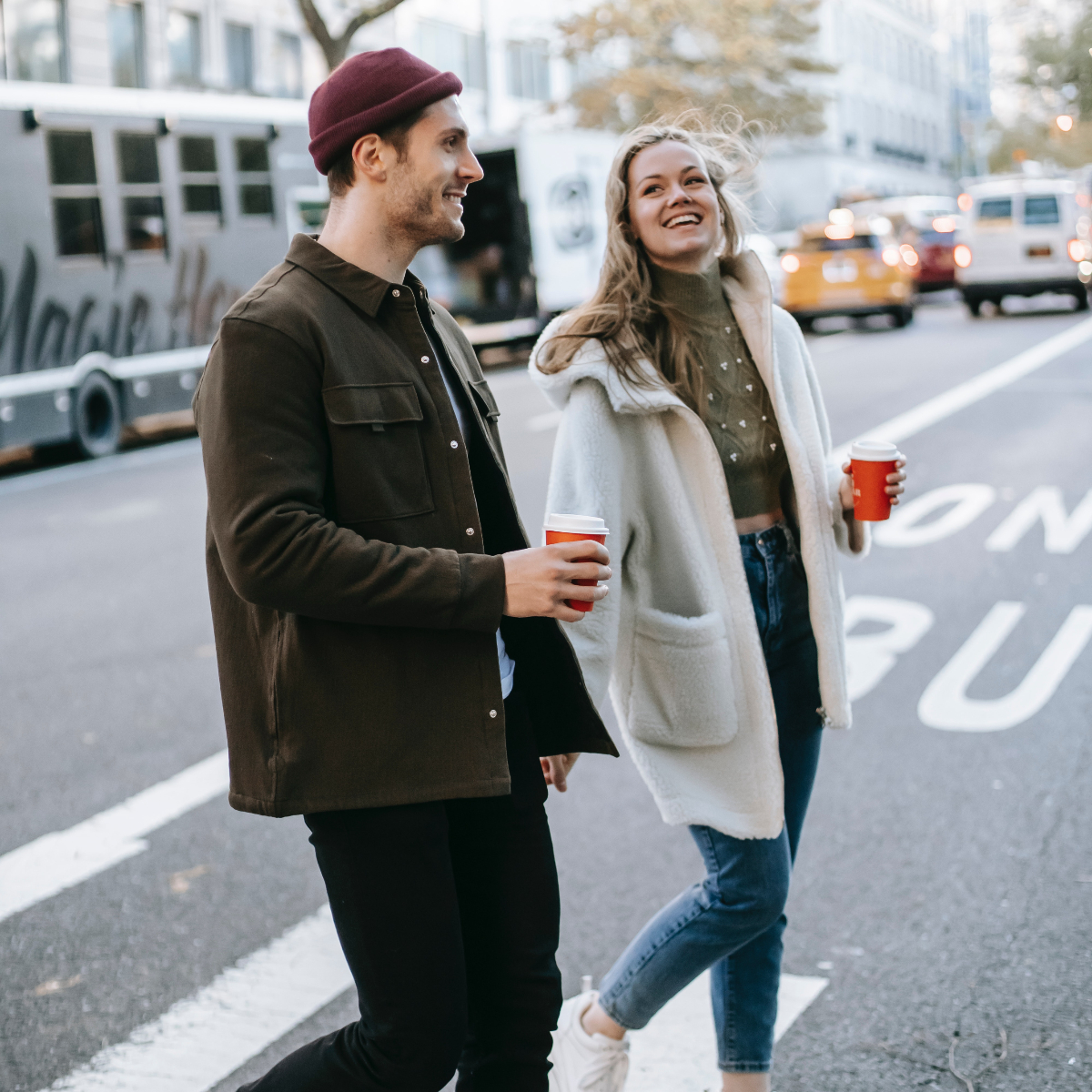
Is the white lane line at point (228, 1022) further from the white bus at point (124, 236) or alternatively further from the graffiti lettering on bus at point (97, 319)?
the graffiti lettering on bus at point (97, 319)

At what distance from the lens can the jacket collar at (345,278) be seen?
2316 millimetres

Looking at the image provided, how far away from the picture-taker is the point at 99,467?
1419 cm

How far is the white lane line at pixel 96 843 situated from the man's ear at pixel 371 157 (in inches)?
111

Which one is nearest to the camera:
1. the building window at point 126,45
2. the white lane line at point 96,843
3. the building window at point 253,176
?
the white lane line at point 96,843

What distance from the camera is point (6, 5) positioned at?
1017 inches

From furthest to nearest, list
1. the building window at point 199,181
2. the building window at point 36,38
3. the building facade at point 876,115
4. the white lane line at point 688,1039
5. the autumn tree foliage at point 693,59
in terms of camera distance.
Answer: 1. the building facade at point 876,115
2. the autumn tree foliage at point 693,59
3. the building window at point 36,38
4. the building window at point 199,181
5. the white lane line at point 688,1039


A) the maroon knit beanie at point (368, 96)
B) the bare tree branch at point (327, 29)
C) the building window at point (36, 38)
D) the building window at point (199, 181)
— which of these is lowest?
the maroon knit beanie at point (368, 96)

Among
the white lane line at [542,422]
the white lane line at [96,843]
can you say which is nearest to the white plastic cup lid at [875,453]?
the white lane line at [96,843]

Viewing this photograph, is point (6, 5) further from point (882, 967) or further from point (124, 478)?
point (882, 967)

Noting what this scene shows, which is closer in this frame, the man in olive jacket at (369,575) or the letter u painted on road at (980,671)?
the man in olive jacket at (369,575)

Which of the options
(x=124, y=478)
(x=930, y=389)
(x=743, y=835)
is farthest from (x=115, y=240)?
(x=743, y=835)

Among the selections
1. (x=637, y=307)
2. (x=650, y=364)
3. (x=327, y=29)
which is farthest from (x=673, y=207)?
(x=327, y=29)

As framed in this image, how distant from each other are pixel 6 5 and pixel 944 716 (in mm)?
24647

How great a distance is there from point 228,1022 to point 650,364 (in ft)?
6.24
